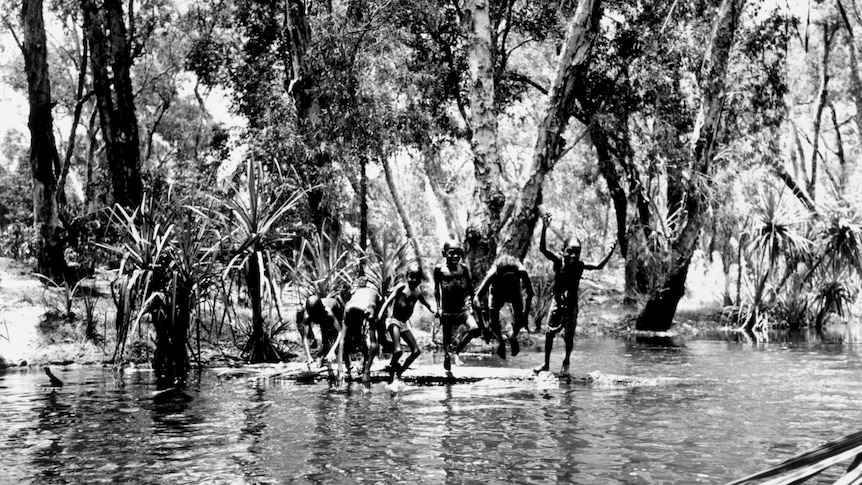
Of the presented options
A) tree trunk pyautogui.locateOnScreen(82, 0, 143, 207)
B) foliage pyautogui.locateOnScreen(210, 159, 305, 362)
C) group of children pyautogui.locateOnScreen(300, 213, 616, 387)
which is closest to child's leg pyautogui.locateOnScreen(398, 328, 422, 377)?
group of children pyautogui.locateOnScreen(300, 213, 616, 387)

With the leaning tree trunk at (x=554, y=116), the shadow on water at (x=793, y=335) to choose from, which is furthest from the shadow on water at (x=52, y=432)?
the shadow on water at (x=793, y=335)

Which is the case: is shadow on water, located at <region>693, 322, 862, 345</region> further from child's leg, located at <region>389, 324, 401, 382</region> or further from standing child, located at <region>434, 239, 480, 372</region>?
child's leg, located at <region>389, 324, 401, 382</region>

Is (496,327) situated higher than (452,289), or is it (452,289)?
(452,289)

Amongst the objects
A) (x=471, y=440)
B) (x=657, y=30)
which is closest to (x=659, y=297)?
(x=657, y=30)

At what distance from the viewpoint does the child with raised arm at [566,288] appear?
11.3 metres

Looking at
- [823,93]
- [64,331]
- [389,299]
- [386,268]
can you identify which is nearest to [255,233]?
[386,268]

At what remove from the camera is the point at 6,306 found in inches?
612

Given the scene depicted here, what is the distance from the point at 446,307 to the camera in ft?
38.9

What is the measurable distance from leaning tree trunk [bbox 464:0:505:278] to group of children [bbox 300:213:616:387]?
5466mm

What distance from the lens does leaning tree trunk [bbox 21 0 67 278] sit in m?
17.9

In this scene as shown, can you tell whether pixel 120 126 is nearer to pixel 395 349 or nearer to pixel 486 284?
pixel 486 284

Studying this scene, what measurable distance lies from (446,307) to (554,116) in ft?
28.7

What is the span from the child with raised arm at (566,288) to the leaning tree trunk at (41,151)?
11.3 m

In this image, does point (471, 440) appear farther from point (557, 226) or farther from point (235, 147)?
point (557, 226)
